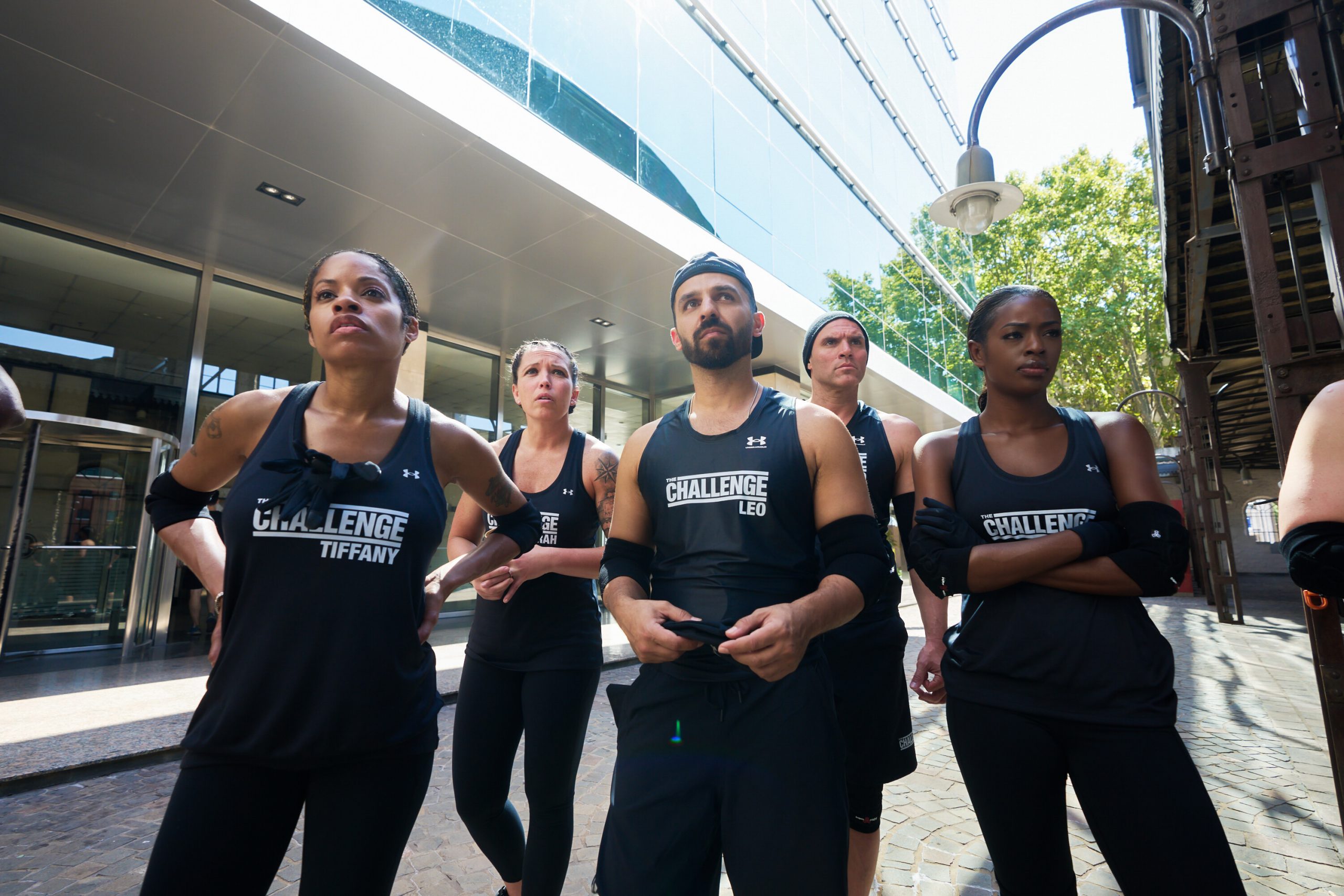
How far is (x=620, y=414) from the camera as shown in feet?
47.2

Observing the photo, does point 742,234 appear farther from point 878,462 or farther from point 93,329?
point 93,329

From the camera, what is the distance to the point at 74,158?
6461 millimetres

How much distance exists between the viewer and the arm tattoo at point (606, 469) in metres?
3.03

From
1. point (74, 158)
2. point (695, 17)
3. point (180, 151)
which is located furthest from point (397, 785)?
point (695, 17)

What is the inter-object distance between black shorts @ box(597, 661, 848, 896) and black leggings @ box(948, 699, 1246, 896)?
0.59 metres

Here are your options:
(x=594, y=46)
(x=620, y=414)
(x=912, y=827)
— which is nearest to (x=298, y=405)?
(x=912, y=827)

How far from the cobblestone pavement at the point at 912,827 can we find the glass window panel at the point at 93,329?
19.3 ft

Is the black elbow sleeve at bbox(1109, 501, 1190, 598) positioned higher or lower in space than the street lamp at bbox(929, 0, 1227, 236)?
lower

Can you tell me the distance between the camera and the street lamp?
3.73 m

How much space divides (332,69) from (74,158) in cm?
330

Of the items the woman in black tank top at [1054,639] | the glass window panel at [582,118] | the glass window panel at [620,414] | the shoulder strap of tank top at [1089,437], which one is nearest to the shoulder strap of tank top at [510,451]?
the woman in black tank top at [1054,639]

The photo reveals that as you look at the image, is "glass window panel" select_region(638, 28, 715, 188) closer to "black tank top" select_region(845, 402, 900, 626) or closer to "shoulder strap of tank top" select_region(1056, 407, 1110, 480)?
"black tank top" select_region(845, 402, 900, 626)

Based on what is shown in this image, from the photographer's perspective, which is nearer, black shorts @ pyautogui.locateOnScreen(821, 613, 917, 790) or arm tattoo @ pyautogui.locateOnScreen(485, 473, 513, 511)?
arm tattoo @ pyautogui.locateOnScreen(485, 473, 513, 511)

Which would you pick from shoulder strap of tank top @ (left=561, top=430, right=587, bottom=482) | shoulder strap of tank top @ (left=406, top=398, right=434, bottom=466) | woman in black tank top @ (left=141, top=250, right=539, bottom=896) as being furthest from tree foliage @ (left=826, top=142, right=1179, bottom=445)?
woman in black tank top @ (left=141, top=250, right=539, bottom=896)
